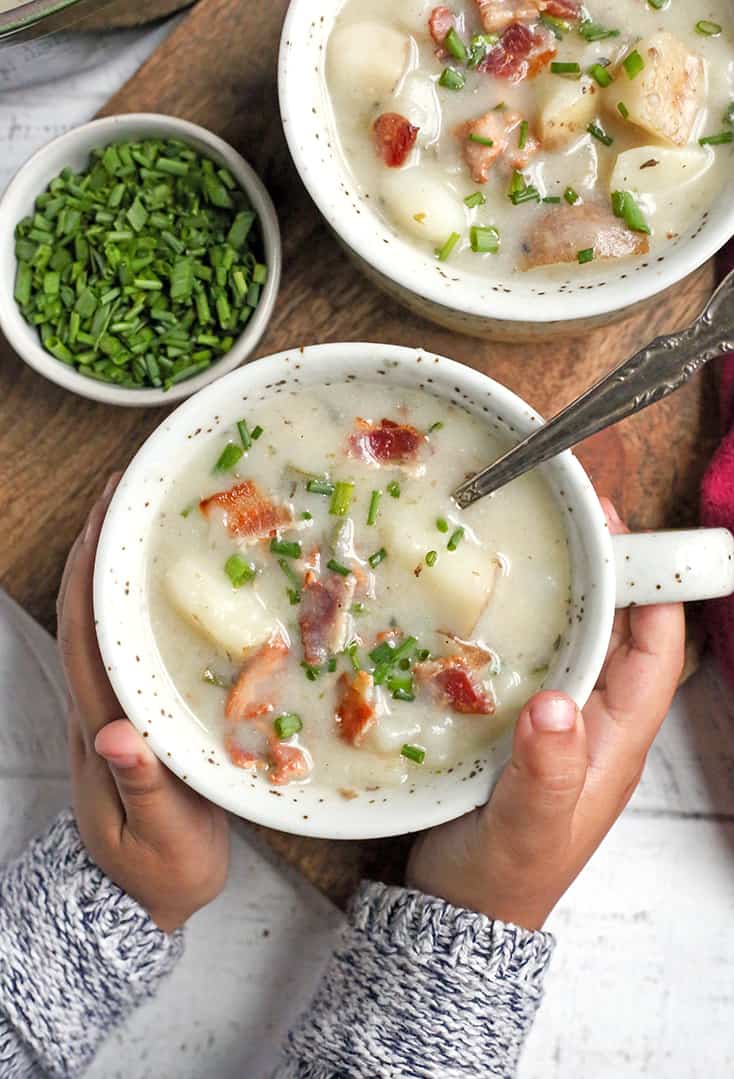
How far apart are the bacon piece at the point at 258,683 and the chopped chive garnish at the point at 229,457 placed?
229 millimetres

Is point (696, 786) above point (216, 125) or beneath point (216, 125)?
beneath

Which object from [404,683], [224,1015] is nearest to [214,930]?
[224,1015]

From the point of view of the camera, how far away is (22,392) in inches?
70.9

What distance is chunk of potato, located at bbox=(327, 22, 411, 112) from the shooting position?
160cm

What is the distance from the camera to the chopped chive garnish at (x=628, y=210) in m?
1.57

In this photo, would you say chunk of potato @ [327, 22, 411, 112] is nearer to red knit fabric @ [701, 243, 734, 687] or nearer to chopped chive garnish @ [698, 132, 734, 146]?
chopped chive garnish @ [698, 132, 734, 146]

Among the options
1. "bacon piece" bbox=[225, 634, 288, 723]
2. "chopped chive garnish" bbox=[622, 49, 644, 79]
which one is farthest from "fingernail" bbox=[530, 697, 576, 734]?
"chopped chive garnish" bbox=[622, 49, 644, 79]

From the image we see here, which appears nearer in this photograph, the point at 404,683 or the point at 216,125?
the point at 404,683

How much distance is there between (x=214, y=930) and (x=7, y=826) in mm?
391

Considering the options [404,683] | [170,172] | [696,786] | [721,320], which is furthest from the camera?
[696,786]

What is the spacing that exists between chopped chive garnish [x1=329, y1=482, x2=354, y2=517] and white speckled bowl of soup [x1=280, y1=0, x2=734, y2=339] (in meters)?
0.30

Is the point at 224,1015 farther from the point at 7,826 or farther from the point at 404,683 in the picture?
the point at 404,683

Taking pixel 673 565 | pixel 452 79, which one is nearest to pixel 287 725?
pixel 673 565

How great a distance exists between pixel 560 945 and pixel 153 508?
3.41 ft
